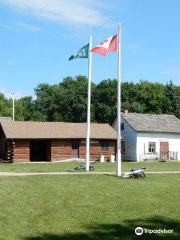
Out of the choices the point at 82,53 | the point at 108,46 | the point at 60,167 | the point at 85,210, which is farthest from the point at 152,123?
the point at 85,210

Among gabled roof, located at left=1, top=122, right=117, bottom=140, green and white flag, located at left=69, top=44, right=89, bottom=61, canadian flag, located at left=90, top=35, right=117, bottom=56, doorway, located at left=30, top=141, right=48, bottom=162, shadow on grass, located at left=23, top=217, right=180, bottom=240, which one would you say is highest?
green and white flag, located at left=69, top=44, right=89, bottom=61

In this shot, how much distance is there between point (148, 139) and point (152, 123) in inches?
105

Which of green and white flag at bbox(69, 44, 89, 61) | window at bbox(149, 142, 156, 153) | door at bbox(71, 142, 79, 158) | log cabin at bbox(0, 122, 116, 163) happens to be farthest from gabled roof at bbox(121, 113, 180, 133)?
green and white flag at bbox(69, 44, 89, 61)

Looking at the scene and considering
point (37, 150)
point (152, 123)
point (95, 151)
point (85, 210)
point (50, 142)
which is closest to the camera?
point (85, 210)

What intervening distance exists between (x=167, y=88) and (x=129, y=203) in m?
68.2

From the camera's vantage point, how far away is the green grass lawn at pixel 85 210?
8.64 m

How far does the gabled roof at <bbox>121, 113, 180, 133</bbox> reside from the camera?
43131 mm

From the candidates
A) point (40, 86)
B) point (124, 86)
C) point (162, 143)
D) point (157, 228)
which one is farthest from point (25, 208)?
point (40, 86)

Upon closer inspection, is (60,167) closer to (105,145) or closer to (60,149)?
(60,149)

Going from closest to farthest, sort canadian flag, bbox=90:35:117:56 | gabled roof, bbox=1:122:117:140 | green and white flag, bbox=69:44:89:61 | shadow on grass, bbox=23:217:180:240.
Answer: shadow on grass, bbox=23:217:180:240
canadian flag, bbox=90:35:117:56
green and white flag, bbox=69:44:89:61
gabled roof, bbox=1:122:117:140

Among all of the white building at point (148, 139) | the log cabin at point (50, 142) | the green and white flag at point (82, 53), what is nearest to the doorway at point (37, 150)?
the log cabin at point (50, 142)

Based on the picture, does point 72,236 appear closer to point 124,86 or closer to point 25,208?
point 25,208

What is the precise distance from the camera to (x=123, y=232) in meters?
8.66

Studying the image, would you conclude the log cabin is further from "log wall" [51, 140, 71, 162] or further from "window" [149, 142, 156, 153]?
"window" [149, 142, 156, 153]
